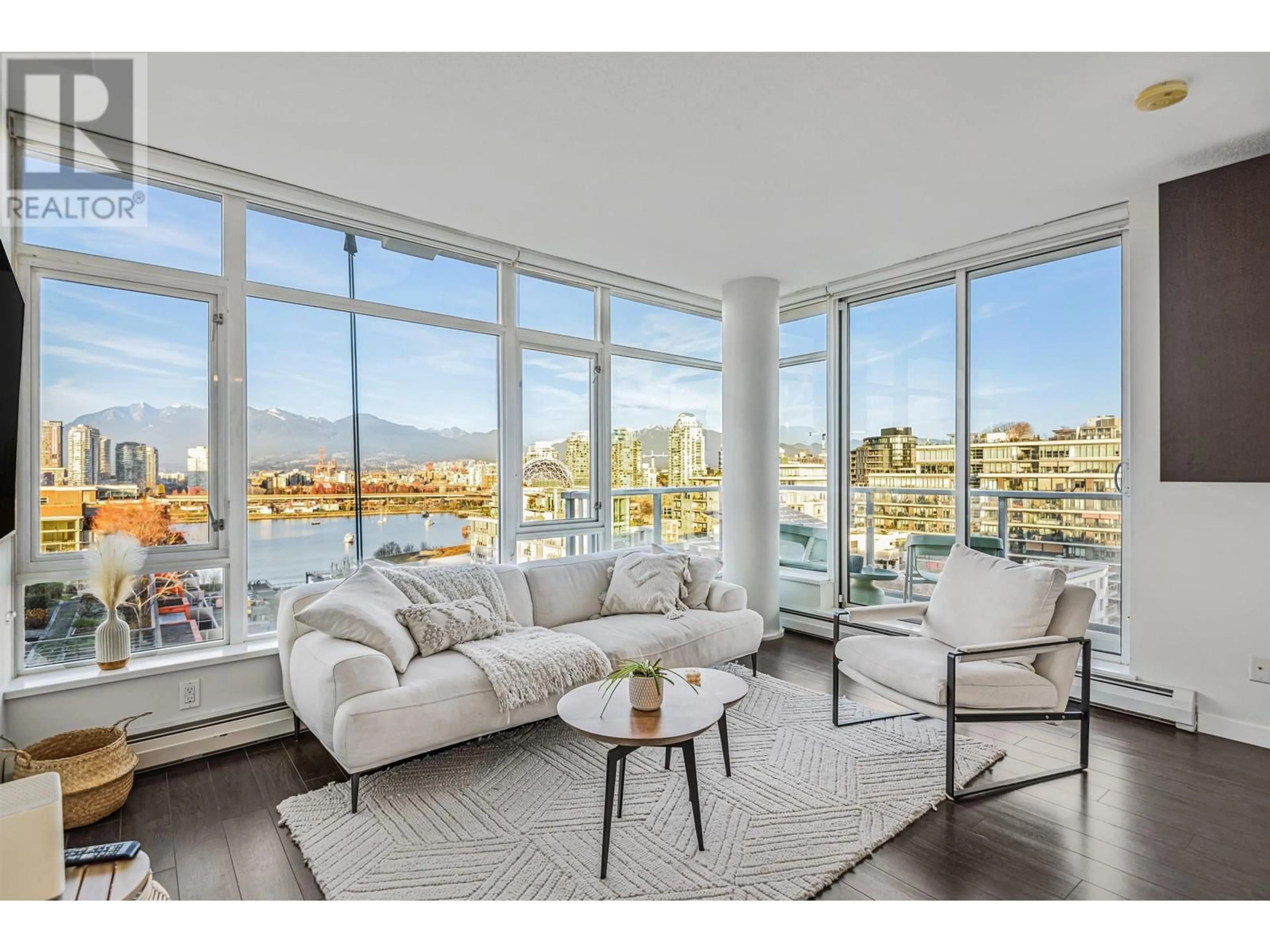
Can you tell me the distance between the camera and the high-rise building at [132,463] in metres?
2.83

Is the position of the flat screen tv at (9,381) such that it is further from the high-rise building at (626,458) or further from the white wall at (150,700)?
the high-rise building at (626,458)

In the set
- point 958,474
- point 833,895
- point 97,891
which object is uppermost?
point 958,474

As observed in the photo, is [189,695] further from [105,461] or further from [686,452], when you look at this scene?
[686,452]

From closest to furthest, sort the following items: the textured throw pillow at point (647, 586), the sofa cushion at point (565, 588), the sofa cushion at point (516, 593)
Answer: the sofa cushion at point (516, 593)
the sofa cushion at point (565, 588)
the textured throw pillow at point (647, 586)

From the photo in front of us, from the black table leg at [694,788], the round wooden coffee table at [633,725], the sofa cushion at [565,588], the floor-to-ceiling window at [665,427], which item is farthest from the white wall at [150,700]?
the floor-to-ceiling window at [665,427]

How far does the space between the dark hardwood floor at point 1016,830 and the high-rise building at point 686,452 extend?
2925 mm

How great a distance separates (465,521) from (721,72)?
2.82 meters

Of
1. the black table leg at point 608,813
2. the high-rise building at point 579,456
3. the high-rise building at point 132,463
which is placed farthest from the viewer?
the high-rise building at point 579,456

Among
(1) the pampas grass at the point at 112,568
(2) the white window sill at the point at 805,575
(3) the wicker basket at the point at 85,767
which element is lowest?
(3) the wicker basket at the point at 85,767

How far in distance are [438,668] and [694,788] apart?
1213 millimetres
